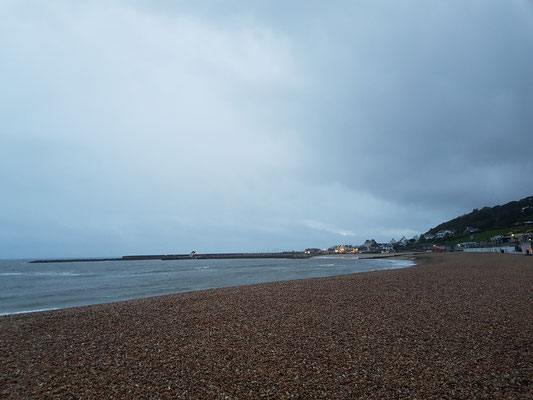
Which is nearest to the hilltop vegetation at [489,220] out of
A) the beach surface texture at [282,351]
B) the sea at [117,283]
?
the sea at [117,283]

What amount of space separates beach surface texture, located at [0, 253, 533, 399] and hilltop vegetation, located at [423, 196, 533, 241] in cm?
12532

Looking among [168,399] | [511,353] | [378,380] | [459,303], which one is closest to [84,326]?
[168,399]

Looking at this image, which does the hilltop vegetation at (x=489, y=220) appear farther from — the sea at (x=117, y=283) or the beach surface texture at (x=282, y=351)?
the beach surface texture at (x=282, y=351)

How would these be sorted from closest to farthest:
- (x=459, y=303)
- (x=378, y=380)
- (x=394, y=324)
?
(x=378, y=380)
(x=394, y=324)
(x=459, y=303)

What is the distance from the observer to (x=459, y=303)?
11.3 meters

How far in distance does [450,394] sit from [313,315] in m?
5.67

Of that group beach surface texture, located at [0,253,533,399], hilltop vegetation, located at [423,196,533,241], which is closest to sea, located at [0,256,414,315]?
beach surface texture, located at [0,253,533,399]

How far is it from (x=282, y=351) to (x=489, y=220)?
17366 centimetres

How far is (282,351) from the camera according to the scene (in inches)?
263

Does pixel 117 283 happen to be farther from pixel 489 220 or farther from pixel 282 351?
pixel 489 220

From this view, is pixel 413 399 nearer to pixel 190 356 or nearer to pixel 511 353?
pixel 511 353

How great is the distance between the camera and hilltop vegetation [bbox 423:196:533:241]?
124 m

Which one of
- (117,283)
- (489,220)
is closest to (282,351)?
(117,283)

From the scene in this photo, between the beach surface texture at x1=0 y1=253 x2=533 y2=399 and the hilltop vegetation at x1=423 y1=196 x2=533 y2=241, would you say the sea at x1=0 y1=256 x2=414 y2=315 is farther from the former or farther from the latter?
the hilltop vegetation at x1=423 y1=196 x2=533 y2=241
